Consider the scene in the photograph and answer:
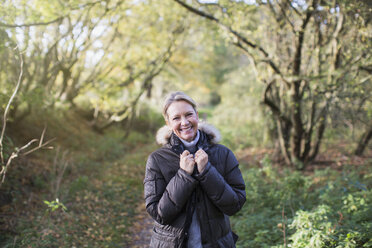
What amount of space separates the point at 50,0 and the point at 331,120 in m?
7.14

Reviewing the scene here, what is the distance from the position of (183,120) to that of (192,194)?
0.59m

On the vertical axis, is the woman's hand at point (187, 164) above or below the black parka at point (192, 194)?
above

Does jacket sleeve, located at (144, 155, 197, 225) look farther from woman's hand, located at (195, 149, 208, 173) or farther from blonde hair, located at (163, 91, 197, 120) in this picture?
blonde hair, located at (163, 91, 197, 120)

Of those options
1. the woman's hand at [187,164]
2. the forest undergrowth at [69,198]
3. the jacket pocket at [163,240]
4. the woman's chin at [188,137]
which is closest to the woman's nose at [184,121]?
the woman's chin at [188,137]

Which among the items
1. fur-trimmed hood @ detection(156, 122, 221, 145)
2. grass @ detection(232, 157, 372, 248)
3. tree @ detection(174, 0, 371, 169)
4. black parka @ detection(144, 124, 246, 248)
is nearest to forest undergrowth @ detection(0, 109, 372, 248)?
grass @ detection(232, 157, 372, 248)

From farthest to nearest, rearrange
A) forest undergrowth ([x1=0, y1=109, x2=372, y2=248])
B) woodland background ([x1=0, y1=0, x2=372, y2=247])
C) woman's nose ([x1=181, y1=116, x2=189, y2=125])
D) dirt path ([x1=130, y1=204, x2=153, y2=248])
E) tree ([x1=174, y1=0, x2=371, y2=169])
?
tree ([x1=174, y1=0, x2=371, y2=169]) → dirt path ([x1=130, y1=204, x2=153, y2=248]) → woodland background ([x1=0, y1=0, x2=372, y2=247]) → forest undergrowth ([x1=0, y1=109, x2=372, y2=248]) → woman's nose ([x1=181, y1=116, x2=189, y2=125])

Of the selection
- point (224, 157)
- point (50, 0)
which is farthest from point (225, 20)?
point (224, 157)

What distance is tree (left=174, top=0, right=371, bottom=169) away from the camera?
257 inches

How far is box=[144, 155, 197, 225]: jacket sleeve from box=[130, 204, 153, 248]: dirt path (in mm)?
3782

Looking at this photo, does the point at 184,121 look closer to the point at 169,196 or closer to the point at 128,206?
the point at 169,196

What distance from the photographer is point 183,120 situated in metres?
2.27

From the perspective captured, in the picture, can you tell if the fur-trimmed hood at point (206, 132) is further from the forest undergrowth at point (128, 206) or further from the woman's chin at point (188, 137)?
the forest undergrowth at point (128, 206)

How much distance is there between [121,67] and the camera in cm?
1245

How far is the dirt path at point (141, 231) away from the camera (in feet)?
18.2
